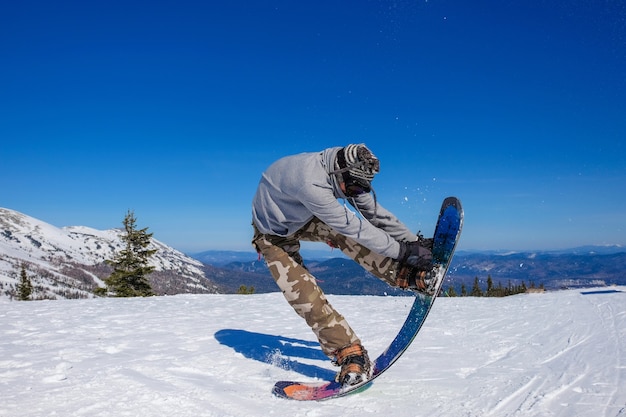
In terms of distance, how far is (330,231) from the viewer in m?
4.48

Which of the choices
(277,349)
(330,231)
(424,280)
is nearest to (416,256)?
(424,280)

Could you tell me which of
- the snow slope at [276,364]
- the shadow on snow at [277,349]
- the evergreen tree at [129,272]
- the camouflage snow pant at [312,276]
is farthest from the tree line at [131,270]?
the camouflage snow pant at [312,276]

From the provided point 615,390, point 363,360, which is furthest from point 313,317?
point 615,390

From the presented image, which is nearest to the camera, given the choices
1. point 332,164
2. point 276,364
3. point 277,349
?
point 332,164

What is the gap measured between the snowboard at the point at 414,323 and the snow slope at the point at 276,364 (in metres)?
0.11

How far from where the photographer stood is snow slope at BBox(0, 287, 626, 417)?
3361 millimetres

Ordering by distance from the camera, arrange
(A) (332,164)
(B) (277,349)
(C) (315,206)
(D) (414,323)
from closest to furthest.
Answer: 1. (C) (315,206)
2. (A) (332,164)
3. (D) (414,323)
4. (B) (277,349)

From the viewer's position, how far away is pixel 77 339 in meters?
5.83

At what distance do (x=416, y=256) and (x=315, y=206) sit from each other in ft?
3.65

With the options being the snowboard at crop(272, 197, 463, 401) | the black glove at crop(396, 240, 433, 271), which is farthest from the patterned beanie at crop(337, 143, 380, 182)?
the snowboard at crop(272, 197, 463, 401)

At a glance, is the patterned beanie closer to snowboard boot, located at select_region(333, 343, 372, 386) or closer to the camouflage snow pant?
the camouflage snow pant

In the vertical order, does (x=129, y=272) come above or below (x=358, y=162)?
below

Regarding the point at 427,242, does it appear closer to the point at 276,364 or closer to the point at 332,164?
the point at 332,164

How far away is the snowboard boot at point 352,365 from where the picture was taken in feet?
12.0
